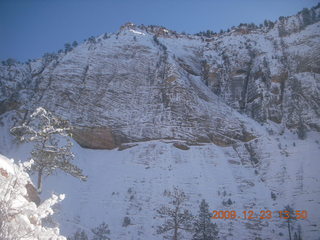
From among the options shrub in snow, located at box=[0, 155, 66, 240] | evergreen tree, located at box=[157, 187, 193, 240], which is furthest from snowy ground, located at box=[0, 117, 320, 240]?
shrub in snow, located at box=[0, 155, 66, 240]

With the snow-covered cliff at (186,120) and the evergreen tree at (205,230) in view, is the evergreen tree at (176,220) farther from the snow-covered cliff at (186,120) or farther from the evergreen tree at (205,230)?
Answer: the snow-covered cliff at (186,120)

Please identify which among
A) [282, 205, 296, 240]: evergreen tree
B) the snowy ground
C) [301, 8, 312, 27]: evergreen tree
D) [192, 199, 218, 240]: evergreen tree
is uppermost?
[301, 8, 312, 27]: evergreen tree

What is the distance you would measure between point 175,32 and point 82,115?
49641 mm

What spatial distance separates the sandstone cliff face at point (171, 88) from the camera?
40438 millimetres

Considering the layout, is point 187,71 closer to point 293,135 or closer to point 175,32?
point 293,135

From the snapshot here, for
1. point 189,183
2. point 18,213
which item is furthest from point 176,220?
point 18,213

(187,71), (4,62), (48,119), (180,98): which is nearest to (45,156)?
(48,119)

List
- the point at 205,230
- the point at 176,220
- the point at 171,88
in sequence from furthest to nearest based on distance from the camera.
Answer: the point at 171,88
the point at 176,220
the point at 205,230

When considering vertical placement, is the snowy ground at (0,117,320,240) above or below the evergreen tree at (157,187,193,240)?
above

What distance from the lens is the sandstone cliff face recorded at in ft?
133

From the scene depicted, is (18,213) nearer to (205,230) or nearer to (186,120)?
(205,230)

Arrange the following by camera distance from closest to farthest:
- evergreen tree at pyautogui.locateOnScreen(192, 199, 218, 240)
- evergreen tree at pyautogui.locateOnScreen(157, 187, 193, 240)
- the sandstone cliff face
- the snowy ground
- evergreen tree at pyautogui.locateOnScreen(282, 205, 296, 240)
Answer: evergreen tree at pyautogui.locateOnScreen(157, 187, 193, 240)
evergreen tree at pyautogui.locateOnScreen(192, 199, 218, 240)
evergreen tree at pyautogui.locateOnScreen(282, 205, 296, 240)
the snowy ground
the sandstone cliff face

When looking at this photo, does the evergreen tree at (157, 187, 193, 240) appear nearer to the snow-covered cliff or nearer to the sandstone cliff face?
the snow-covered cliff

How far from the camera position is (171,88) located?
148 ft
